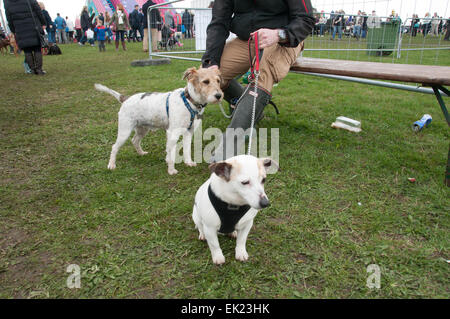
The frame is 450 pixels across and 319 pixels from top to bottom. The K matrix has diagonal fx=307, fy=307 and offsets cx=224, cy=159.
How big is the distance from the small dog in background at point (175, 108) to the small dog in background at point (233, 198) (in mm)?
1579

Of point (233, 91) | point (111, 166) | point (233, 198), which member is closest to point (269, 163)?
point (233, 198)

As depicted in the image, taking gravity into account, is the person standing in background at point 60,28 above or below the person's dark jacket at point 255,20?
above

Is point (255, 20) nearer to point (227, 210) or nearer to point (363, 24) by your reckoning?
point (227, 210)

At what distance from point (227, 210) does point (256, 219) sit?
0.85 meters

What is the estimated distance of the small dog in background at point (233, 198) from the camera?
1.91m

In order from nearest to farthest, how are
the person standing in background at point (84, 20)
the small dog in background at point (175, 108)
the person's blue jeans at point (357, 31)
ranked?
1. the small dog in background at point (175, 108)
2. the person's blue jeans at point (357, 31)
3. the person standing in background at point (84, 20)

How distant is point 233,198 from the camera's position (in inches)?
80.1

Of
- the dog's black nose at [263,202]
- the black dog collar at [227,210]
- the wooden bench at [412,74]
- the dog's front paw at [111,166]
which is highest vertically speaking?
the wooden bench at [412,74]

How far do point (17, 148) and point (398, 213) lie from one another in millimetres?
4961

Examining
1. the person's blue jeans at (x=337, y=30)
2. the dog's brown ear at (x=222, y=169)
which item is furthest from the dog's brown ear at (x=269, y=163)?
the person's blue jeans at (x=337, y=30)

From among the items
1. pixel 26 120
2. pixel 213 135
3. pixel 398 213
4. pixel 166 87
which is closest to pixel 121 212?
pixel 213 135

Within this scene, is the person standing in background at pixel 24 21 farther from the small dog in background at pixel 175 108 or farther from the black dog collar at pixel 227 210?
the black dog collar at pixel 227 210

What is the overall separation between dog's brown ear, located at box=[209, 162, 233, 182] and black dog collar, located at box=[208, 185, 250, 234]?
0.17m
